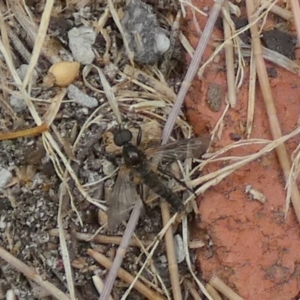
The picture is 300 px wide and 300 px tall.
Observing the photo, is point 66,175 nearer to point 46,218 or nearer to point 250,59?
point 46,218

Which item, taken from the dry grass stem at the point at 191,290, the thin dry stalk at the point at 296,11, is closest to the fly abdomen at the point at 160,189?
the dry grass stem at the point at 191,290

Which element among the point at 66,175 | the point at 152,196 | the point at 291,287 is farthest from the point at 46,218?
the point at 291,287

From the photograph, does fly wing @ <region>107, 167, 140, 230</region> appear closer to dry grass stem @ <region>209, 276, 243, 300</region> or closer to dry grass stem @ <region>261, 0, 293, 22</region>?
dry grass stem @ <region>209, 276, 243, 300</region>

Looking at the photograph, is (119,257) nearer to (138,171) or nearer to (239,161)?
(138,171)

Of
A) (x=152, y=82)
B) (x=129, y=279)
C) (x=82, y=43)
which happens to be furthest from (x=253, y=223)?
(x=82, y=43)

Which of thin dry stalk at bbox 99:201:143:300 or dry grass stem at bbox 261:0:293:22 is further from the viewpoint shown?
dry grass stem at bbox 261:0:293:22

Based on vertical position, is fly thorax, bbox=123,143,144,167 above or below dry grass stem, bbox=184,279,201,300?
above

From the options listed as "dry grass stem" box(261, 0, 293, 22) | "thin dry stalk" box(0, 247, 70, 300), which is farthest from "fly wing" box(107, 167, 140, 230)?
"dry grass stem" box(261, 0, 293, 22)
